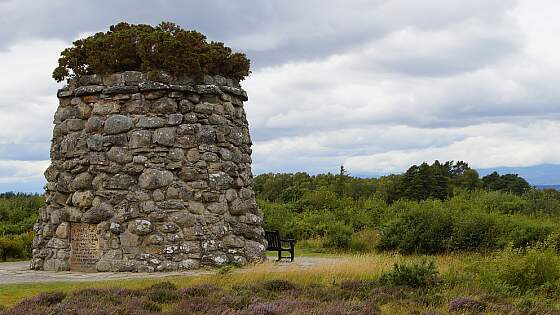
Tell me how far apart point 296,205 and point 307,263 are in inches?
622

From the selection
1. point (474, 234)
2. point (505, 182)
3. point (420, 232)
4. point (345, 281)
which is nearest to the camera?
point (345, 281)

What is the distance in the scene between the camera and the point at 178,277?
1313 cm

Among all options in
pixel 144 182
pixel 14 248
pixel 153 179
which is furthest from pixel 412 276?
pixel 14 248

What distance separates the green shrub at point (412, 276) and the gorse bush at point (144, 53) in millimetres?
6511

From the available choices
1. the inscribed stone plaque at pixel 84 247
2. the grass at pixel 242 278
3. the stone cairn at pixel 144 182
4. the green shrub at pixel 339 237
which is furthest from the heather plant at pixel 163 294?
the green shrub at pixel 339 237

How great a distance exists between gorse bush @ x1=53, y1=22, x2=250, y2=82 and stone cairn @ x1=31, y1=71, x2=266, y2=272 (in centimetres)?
31

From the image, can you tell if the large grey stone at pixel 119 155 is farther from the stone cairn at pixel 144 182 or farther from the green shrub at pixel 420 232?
the green shrub at pixel 420 232

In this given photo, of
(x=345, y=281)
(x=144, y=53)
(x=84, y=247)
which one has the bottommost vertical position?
(x=345, y=281)

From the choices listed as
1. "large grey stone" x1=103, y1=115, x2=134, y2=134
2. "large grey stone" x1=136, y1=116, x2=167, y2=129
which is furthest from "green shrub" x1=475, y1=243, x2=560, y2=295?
"large grey stone" x1=103, y1=115, x2=134, y2=134

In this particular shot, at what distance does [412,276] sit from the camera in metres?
12.1

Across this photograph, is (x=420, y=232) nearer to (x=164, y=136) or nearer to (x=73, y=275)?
(x=164, y=136)

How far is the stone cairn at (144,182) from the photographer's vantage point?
47.9 feet

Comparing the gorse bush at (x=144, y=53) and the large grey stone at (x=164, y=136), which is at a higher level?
the gorse bush at (x=144, y=53)

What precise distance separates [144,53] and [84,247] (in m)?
4.55
